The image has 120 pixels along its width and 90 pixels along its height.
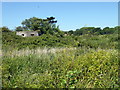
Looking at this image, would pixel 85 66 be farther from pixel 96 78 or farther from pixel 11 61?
pixel 11 61

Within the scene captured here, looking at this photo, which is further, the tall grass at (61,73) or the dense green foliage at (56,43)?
the dense green foliage at (56,43)

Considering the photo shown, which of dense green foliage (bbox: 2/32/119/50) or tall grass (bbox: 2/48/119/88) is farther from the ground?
dense green foliage (bbox: 2/32/119/50)

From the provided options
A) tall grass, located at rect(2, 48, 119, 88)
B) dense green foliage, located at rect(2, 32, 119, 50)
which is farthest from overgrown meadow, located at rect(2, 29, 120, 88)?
dense green foliage, located at rect(2, 32, 119, 50)

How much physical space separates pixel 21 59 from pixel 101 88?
9.32 ft

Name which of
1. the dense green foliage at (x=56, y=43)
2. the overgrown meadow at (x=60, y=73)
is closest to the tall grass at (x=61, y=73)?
the overgrown meadow at (x=60, y=73)

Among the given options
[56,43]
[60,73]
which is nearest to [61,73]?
[60,73]

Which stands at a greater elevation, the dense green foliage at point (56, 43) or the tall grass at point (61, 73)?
the dense green foliage at point (56, 43)

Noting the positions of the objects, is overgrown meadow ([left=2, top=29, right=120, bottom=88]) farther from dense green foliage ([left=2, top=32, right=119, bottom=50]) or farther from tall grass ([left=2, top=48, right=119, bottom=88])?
dense green foliage ([left=2, top=32, right=119, bottom=50])

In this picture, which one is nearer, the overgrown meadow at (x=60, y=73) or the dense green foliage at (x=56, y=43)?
the overgrown meadow at (x=60, y=73)

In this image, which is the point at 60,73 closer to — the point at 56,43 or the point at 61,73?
the point at 61,73

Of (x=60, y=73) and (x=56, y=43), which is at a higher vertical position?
(x=56, y=43)

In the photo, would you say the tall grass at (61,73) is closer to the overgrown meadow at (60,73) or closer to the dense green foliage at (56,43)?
the overgrown meadow at (60,73)

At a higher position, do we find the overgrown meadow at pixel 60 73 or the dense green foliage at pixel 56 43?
the dense green foliage at pixel 56 43

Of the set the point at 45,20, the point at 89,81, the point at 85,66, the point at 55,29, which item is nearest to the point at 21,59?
the point at 85,66
